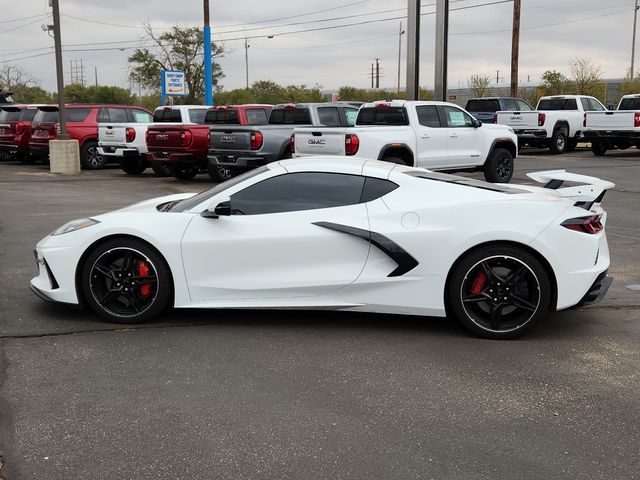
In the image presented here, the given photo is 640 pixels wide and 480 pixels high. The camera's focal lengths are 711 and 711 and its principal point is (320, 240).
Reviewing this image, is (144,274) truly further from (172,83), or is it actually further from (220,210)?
(172,83)

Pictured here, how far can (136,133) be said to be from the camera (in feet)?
61.0

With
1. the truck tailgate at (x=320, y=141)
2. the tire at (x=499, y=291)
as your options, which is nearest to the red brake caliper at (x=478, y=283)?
the tire at (x=499, y=291)

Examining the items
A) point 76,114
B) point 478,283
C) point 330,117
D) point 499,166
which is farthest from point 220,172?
point 478,283

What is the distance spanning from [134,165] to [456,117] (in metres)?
9.19

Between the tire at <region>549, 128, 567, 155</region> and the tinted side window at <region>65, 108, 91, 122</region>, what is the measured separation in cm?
1607

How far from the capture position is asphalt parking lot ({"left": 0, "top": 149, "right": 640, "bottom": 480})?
3.40m

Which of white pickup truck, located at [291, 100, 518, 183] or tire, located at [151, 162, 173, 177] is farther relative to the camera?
tire, located at [151, 162, 173, 177]

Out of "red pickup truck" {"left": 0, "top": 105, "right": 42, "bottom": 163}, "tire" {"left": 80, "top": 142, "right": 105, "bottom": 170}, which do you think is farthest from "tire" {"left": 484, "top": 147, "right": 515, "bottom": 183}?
"red pickup truck" {"left": 0, "top": 105, "right": 42, "bottom": 163}

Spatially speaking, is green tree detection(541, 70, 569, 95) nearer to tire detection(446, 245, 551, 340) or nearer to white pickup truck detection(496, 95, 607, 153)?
white pickup truck detection(496, 95, 607, 153)

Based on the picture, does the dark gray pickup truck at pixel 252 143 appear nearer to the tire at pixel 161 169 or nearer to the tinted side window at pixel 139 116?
the tire at pixel 161 169

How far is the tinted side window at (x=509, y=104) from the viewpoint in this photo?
2644 cm

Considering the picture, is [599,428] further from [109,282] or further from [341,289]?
[109,282]

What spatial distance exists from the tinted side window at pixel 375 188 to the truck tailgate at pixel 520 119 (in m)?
21.1

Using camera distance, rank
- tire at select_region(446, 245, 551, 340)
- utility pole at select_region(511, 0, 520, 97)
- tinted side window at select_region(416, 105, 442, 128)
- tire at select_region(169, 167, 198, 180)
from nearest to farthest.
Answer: tire at select_region(446, 245, 551, 340)
tinted side window at select_region(416, 105, 442, 128)
tire at select_region(169, 167, 198, 180)
utility pole at select_region(511, 0, 520, 97)
